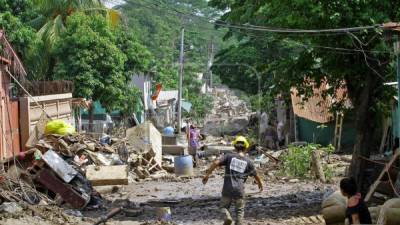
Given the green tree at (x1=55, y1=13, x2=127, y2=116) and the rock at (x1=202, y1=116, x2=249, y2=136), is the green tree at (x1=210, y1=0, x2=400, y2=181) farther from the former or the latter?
the rock at (x1=202, y1=116, x2=249, y2=136)

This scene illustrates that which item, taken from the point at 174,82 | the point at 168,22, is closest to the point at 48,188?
the point at 174,82

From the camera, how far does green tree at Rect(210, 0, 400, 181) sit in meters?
12.6

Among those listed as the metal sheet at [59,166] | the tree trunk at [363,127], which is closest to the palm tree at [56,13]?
the metal sheet at [59,166]

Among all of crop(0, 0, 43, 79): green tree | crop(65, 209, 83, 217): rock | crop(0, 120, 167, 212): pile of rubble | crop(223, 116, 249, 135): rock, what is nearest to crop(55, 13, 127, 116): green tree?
crop(0, 0, 43, 79): green tree

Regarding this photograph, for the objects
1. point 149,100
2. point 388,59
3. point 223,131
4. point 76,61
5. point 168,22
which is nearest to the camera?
point 388,59

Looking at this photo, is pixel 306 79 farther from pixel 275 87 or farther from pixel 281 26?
pixel 281 26

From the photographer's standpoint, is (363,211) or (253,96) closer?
(363,211)

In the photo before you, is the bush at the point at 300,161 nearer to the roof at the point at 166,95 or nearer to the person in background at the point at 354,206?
the person in background at the point at 354,206

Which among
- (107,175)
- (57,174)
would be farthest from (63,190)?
(107,175)

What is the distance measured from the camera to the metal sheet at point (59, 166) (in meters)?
13.9

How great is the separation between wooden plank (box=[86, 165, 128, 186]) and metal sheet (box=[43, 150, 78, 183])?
148 inches

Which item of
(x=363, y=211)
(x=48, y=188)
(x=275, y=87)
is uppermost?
(x=275, y=87)

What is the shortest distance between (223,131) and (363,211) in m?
44.2

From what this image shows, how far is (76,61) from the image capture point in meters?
29.3
